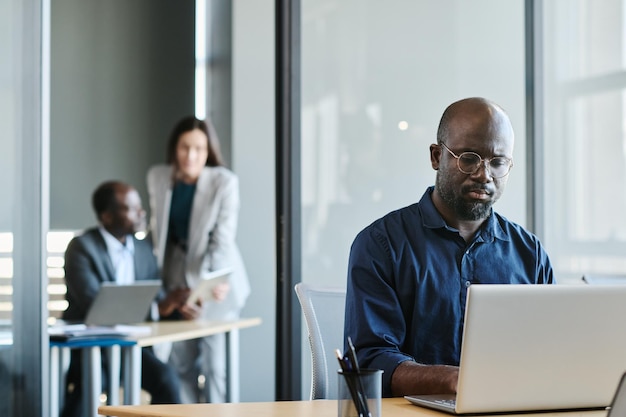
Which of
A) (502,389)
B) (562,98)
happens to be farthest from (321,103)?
(502,389)

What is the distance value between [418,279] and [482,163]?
1.01 ft

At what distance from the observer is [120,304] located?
4.88 m

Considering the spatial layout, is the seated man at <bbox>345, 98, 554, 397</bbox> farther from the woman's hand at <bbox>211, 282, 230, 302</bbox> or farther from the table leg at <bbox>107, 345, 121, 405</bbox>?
the woman's hand at <bbox>211, 282, 230, 302</bbox>

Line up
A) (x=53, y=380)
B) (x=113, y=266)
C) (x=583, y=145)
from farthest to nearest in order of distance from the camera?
(x=113, y=266)
(x=583, y=145)
(x=53, y=380)

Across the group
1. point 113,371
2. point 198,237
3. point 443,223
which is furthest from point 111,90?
point 443,223

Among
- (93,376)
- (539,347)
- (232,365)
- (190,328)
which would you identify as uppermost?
(539,347)

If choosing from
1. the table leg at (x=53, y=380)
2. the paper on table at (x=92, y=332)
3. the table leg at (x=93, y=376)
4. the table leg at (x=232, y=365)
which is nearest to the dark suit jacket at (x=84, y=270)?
the paper on table at (x=92, y=332)

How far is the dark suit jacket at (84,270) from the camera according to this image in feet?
17.2

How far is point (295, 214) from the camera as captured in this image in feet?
13.9

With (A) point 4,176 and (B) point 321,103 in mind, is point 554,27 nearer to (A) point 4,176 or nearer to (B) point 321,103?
(B) point 321,103

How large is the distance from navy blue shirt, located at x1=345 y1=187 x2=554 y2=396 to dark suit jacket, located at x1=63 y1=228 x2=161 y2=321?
10.6ft

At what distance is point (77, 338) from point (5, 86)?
1.22 metres

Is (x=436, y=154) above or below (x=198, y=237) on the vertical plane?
above

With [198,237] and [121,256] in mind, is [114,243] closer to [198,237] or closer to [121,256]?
[121,256]
